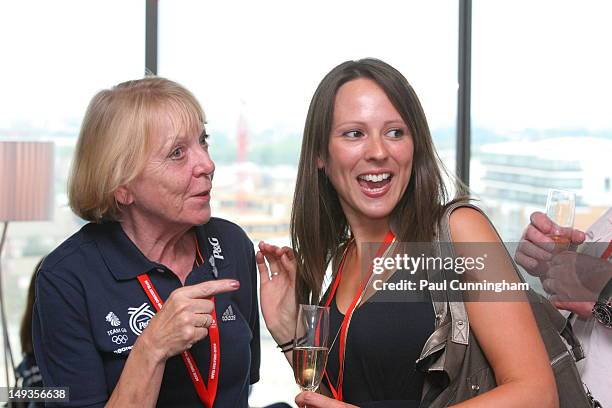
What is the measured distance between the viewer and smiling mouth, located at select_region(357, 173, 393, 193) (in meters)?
2.22

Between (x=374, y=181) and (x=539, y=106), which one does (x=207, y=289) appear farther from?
(x=539, y=106)

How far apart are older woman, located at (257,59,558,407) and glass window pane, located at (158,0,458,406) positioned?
8.54ft

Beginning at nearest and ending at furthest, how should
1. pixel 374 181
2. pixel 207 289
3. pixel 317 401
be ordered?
1. pixel 317 401
2. pixel 207 289
3. pixel 374 181

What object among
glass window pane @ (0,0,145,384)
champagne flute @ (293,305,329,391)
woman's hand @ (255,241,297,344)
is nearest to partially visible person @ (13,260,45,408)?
glass window pane @ (0,0,145,384)

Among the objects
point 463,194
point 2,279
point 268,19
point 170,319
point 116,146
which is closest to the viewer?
point 170,319

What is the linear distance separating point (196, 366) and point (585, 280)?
3.59ft

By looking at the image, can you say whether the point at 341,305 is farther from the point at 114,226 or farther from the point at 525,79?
the point at 525,79

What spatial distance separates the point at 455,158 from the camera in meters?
5.29

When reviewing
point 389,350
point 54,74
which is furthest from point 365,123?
point 54,74

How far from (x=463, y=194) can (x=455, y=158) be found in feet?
9.76

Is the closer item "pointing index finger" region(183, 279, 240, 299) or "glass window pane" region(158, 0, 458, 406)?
"pointing index finger" region(183, 279, 240, 299)

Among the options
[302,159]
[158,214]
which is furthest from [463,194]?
[158,214]

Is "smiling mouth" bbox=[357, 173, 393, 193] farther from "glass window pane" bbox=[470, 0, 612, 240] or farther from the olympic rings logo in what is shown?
"glass window pane" bbox=[470, 0, 612, 240]

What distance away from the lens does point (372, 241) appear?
7.69 ft
